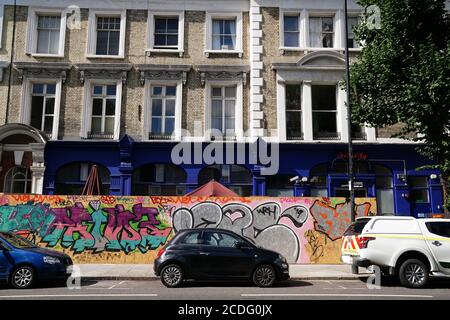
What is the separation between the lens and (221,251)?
32.9ft

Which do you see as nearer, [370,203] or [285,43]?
[370,203]

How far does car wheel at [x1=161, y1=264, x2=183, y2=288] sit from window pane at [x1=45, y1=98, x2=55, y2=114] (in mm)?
12688

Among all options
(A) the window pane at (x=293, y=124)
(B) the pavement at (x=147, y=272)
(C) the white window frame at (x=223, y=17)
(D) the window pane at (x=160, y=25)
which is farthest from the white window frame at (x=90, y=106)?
(A) the window pane at (x=293, y=124)

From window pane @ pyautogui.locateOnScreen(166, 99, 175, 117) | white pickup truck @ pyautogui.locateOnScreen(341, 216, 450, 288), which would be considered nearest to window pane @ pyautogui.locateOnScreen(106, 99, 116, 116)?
window pane @ pyautogui.locateOnScreen(166, 99, 175, 117)

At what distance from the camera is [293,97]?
19.2 meters

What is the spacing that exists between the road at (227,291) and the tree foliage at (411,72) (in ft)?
17.0

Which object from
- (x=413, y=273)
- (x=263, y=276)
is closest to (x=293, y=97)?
(x=413, y=273)

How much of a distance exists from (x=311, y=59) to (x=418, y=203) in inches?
341

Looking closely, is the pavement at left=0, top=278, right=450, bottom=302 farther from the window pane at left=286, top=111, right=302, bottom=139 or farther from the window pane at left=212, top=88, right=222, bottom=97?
the window pane at left=212, top=88, right=222, bottom=97

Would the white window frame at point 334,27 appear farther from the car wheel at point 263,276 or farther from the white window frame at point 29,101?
the car wheel at point 263,276

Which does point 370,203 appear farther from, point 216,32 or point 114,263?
point 216,32

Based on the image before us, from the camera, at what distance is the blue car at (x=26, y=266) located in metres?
9.52

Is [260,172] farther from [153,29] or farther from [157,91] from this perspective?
[153,29]

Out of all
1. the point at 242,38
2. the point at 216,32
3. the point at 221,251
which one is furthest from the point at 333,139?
the point at 221,251
